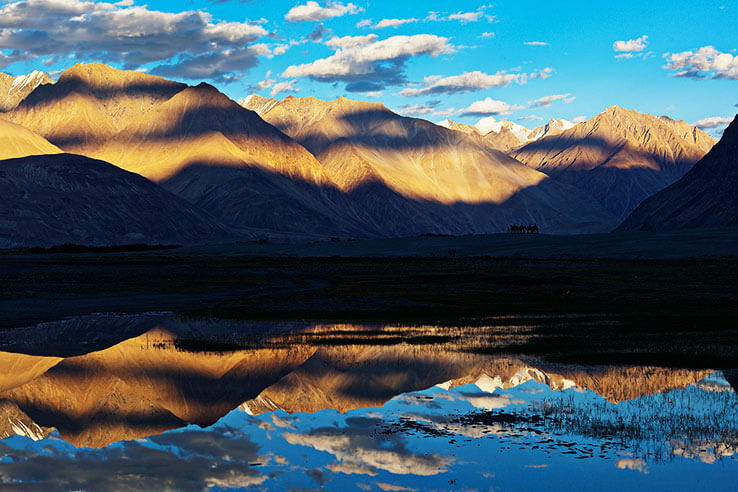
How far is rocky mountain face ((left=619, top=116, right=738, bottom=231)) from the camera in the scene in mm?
169750

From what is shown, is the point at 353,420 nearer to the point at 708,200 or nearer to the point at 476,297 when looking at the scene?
the point at 476,297

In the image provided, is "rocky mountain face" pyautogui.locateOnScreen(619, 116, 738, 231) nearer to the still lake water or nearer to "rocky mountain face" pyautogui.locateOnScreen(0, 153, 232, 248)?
"rocky mountain face" pyautogui.locateOnScreen(0, 153, 232, 248)

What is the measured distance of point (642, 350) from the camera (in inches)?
1155

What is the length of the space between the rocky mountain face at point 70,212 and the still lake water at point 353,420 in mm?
140910

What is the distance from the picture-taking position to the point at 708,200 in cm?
18050

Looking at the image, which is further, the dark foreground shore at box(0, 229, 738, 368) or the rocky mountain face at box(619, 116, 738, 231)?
the rocky mountain face at box(619, 116, 738, 231)

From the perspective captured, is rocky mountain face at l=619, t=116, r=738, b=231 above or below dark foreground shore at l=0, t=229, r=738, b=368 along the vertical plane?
above

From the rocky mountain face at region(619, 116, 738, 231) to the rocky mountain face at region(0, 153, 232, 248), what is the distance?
105m

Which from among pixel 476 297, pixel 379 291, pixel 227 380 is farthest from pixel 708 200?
pixel 227 380

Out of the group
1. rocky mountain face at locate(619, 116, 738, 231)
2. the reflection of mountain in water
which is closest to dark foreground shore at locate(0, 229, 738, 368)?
the reflection of mountain in water

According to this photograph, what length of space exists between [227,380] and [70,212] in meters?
168

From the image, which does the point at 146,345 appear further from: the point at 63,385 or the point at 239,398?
the point at 239,398

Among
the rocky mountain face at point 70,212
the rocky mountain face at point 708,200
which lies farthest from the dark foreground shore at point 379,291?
the rocky mountain face at point 708,200

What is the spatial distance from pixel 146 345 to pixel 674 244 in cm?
7597
